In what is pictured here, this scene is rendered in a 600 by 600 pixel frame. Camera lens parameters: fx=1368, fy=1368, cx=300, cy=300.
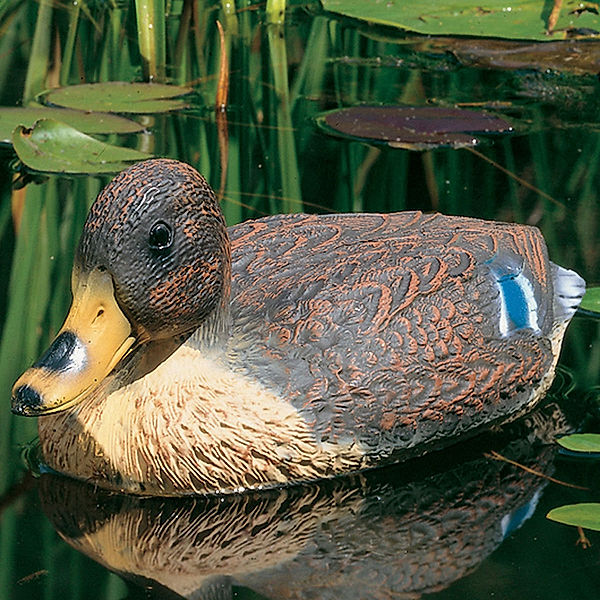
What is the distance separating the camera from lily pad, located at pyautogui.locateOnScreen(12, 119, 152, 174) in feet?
23.1

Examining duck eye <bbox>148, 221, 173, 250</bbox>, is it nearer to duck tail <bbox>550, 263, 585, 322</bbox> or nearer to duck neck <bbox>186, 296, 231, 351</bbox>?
duck neck <bbox>186, 296, 231, 351</bbox>

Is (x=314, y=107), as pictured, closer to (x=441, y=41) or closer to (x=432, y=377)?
(x=441, y=41)

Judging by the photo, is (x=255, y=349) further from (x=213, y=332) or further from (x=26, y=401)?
(x=26, y=401)

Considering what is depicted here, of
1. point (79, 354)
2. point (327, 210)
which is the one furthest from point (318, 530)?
point (327, 210)

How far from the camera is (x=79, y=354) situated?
405 cm

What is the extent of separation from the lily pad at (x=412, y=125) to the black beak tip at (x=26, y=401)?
158 inches

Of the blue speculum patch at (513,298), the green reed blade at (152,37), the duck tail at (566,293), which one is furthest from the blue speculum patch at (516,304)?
the green reed blade at (152,37)

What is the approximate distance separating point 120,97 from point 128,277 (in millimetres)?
4267

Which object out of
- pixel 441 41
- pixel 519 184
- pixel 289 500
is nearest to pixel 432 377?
pixel 289 500

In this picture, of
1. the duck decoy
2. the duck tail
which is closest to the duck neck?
the duck decoy

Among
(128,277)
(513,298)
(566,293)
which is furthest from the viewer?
(566,293)

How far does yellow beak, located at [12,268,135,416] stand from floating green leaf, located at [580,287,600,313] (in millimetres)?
2212

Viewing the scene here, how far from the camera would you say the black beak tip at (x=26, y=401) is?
13.0 ft

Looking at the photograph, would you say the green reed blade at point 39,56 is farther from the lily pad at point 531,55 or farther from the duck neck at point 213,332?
the duck neck at point 213,332
